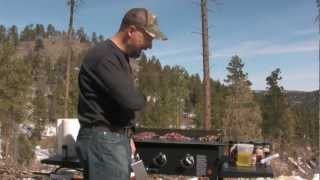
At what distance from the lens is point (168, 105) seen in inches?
1404

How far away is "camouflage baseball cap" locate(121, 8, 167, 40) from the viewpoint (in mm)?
2691

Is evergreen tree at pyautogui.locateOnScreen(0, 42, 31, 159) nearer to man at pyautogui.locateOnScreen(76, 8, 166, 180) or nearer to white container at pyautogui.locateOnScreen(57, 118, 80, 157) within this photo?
white container at pyautogui.locateOnScreen(57, 118, 80, 157)

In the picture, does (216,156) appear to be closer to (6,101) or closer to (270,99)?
(6,101)

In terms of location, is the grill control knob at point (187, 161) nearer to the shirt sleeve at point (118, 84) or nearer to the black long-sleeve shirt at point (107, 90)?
the black long-sleeve shirt at point (107, 90)

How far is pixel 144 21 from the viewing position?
269cm

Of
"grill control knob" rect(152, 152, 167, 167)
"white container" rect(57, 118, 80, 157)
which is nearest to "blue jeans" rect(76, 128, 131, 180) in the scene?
"white container" rect(57, 118, 80, 157)

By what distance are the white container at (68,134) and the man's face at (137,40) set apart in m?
1.42

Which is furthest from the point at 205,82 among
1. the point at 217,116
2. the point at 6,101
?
the point at 217,116

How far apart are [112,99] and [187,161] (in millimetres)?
2096

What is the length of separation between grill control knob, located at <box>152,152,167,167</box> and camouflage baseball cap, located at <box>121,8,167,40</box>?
2.09 meters

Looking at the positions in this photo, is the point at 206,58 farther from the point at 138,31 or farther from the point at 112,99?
the point at 112,99

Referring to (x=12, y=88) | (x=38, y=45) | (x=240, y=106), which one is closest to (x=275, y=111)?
(x=240, y=106)

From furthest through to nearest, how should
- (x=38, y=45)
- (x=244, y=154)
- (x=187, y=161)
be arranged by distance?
(x=38, y=45) < (x=187, y=161) < (x=244, y=154)

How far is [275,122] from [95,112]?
3460 cm
